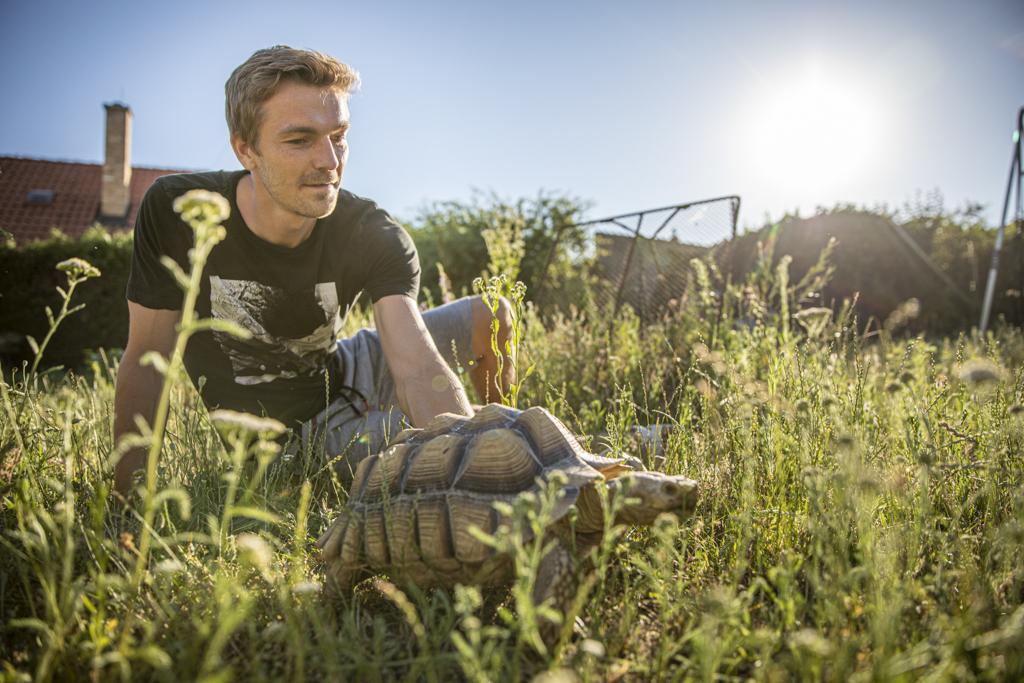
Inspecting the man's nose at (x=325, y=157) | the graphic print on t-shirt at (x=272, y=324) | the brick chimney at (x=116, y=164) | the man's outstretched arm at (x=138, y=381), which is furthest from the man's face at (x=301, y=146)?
the brick chimney at (x=116, y=164)

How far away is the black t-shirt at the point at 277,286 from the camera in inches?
119

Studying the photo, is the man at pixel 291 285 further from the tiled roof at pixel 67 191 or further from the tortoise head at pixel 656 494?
the tiled roof at pixel 67 191

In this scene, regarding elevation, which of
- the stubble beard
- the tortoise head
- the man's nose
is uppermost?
the man's nose

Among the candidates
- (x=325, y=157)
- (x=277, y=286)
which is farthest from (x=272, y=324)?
(x=325, y=157)

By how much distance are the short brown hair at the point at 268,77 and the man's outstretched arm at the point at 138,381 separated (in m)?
0.93

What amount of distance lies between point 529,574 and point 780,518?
116 cm

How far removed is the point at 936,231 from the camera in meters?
11.1

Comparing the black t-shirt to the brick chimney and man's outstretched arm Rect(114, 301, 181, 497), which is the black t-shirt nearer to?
man's outstretched arm Rect(114, 301, 181, 497)

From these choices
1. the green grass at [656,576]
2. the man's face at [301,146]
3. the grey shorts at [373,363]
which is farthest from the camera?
the grey shorts at [373,363]

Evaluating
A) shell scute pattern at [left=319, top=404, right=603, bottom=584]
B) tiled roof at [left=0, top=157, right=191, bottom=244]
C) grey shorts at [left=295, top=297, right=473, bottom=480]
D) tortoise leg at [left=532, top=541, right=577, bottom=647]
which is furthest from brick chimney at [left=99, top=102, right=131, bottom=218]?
tortoise leg at [left=532, top=541, right=577, bottom=647]

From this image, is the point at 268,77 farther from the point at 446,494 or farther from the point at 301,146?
the point at 446,494

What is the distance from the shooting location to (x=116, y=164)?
Result: 2242cm

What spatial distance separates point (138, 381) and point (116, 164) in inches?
967

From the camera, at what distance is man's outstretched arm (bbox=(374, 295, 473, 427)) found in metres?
2.53
